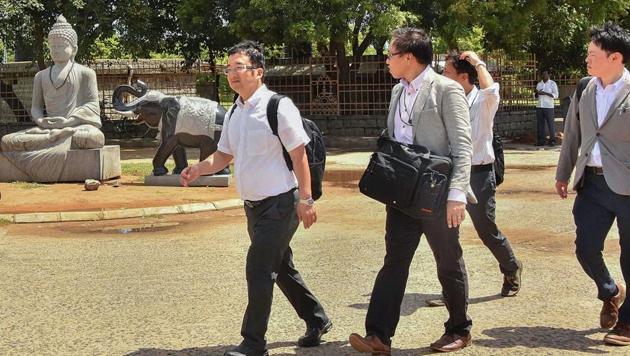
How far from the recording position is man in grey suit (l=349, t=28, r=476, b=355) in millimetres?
4504

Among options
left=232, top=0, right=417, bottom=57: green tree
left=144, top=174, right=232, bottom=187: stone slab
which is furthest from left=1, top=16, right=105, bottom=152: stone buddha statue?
left=232, top=0, right=417, bottom=57: green tree

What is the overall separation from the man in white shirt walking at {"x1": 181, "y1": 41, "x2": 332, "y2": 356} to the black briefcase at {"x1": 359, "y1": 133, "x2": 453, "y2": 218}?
0.37 meters

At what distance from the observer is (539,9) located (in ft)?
68.1

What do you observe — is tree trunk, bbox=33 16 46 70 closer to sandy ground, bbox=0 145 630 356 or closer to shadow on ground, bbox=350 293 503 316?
sandy ground, bbox=0 145 630 356

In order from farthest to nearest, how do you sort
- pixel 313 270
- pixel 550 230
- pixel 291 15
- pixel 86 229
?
pixel 291 15 < pixel 86 229 < pixel 550 230 < pixel 313 270

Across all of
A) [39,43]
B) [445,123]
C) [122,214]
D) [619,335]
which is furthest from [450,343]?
[39,43]

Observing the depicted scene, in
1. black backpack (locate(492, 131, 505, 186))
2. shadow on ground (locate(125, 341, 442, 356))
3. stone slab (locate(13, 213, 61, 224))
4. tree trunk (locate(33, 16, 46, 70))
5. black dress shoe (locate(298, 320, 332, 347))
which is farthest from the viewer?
tree trunk (locate(33, 16, 46, 70))

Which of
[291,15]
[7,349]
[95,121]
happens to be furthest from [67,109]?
[7,349]

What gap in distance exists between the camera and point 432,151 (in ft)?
15.0

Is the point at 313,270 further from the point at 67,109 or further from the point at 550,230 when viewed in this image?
the point at 67,109

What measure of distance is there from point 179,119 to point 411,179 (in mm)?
8787

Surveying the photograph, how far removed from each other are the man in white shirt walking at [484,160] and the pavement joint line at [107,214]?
5484mm

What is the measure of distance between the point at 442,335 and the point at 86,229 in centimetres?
575

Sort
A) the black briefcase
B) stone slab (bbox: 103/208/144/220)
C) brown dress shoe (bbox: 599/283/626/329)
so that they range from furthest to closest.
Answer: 1. stone slab (bbox: 103/208/144/220)
2. brown dress shoe (bbox: 599/283/626/329)
3. the black briefcase
